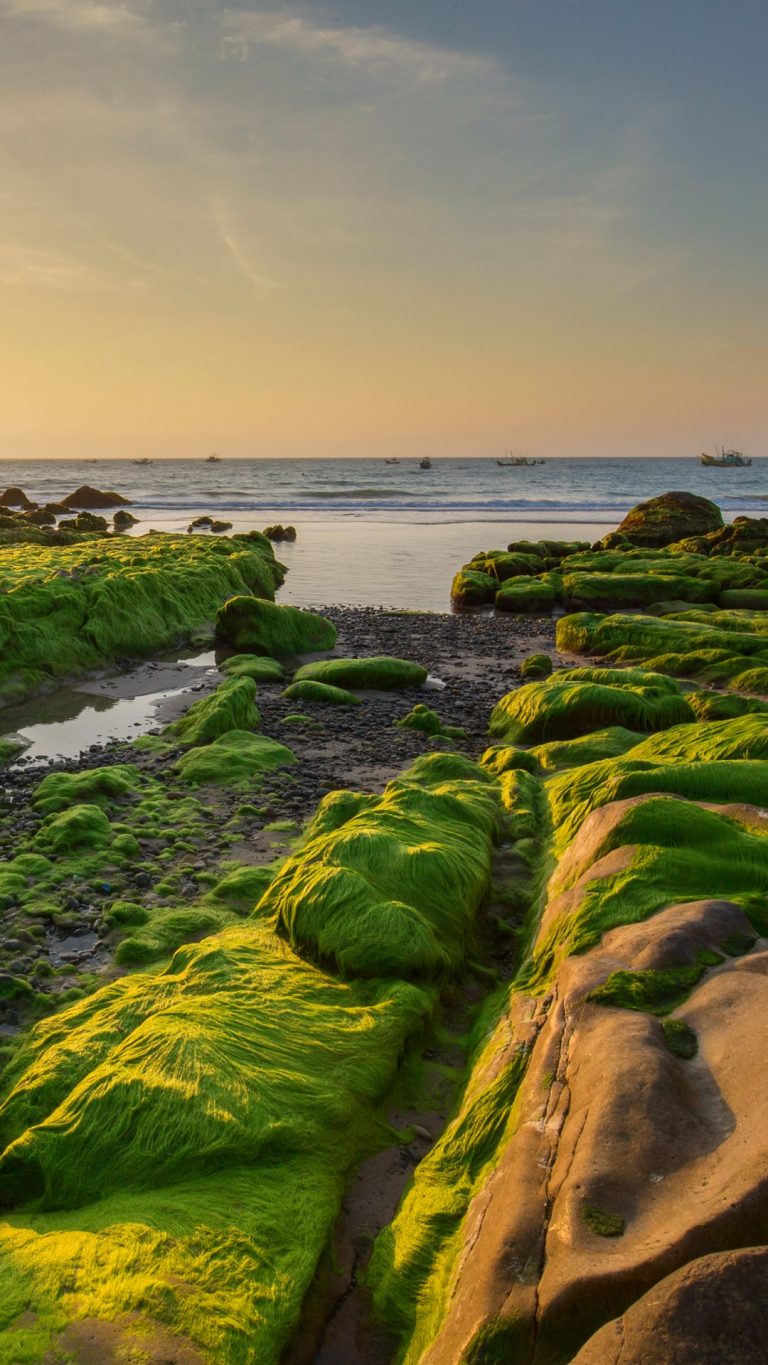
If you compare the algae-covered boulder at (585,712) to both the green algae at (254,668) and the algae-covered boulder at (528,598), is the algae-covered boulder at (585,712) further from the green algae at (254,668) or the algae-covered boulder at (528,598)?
the algae-covered boulder at (528,598)

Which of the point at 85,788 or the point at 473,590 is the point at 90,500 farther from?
the point at 85,788

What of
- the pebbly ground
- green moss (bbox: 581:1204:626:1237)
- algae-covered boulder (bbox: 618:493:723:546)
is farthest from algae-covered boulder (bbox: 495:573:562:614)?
green moss (bbox: 581:1204:626:1237)

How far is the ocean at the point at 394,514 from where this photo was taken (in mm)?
20750

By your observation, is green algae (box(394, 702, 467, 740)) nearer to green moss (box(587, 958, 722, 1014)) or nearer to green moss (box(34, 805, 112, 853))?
green moss (box(34, 805, 112, 853))

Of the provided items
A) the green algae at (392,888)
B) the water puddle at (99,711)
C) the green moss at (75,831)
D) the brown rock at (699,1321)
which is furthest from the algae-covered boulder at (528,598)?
the brown rock at (699,1321)

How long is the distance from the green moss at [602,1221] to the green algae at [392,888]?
2.09 meters

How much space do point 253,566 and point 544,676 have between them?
8.90m

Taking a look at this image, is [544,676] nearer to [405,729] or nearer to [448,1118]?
[405,729]

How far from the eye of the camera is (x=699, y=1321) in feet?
5.15

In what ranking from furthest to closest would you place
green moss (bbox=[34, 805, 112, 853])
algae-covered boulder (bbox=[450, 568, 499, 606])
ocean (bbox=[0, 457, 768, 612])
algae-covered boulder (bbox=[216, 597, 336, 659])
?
ocean (bbox=[0, 457, 768, 612]) < algae-covered boulder (bbox=[450, 568, 499, 606]) < algae-covered boulder (bbox=[216, 597, 336, 659]) < green moss (bbox=[34, 805, 112, 853])

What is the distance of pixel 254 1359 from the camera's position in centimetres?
227

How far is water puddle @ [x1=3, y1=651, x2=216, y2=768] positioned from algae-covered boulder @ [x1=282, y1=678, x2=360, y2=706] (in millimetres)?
1304

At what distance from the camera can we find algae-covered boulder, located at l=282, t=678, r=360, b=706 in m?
10.2

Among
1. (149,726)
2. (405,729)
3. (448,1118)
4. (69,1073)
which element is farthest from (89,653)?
(448,1118)
